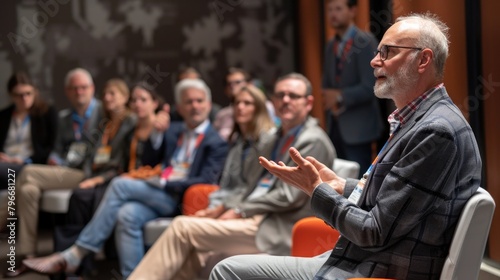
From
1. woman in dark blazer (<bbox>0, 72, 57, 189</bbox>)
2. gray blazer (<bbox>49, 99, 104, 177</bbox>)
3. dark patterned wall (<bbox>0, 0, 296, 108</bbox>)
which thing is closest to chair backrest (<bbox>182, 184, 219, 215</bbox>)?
gray blazer (<bbox>49, 99, 104, 177</bbox>)

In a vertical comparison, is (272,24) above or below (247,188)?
above

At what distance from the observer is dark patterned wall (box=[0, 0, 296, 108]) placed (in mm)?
8914

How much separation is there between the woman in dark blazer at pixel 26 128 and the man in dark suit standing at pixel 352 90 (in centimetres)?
295

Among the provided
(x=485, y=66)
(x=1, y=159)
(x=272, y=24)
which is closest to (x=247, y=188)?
(x=485, y=66)

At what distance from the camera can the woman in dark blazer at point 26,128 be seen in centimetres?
732

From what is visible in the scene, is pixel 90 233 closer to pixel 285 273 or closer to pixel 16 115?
pixel 16 115

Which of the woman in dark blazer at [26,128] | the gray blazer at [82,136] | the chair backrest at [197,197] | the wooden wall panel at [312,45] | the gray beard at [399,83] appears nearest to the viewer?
the gray beard at [399,83]

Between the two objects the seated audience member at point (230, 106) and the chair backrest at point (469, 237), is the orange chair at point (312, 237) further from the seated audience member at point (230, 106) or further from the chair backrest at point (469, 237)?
the seated audience member at point (230, 106)

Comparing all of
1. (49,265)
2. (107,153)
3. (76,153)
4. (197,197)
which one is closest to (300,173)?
(197,197)

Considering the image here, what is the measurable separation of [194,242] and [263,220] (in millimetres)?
447

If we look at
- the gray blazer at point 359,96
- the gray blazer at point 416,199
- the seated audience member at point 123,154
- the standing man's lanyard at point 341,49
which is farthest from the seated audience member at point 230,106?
the gray blazer at point 416,199

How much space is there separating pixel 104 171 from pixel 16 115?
53.6 inches

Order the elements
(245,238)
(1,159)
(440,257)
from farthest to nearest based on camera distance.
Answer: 1. (1,159)
2. (245,238)
3. (440,257)

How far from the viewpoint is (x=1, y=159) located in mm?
7176
